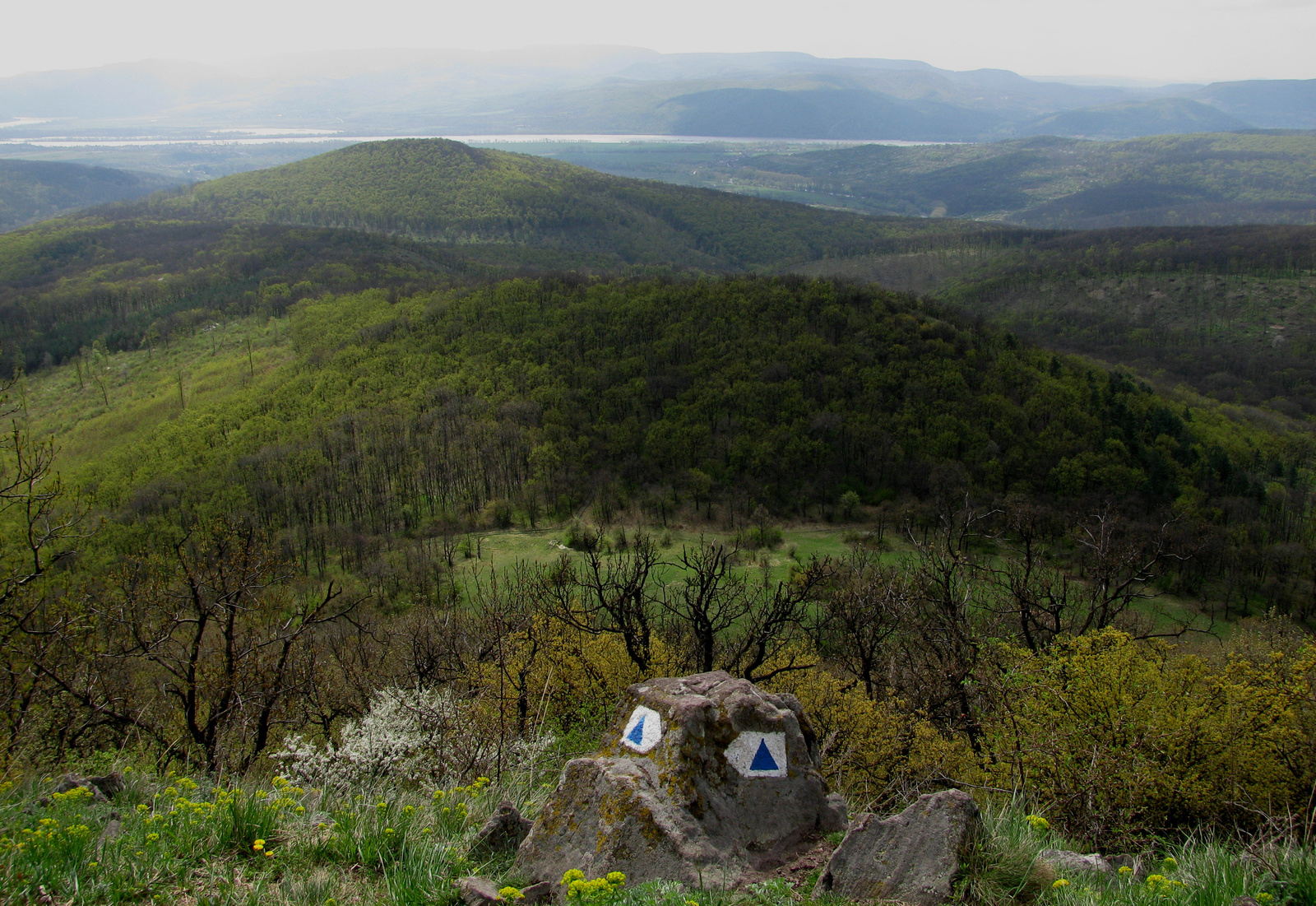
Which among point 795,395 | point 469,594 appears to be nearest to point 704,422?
point 795,395

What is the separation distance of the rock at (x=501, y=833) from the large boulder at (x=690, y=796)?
32 centimetres

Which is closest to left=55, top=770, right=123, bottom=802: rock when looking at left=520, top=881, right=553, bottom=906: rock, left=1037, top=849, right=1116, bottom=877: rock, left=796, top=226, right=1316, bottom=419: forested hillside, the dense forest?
the dense forest

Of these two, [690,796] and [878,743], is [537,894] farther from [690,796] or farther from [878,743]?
[878,743]

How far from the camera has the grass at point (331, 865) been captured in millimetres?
5266

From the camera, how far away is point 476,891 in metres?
5.49

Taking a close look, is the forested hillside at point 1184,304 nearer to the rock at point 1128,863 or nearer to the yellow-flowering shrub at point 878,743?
the yellow-flowering shrub at point 878,743

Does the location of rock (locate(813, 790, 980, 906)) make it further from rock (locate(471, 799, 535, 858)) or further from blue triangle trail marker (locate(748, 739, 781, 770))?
rock (locate(471, 799, 535, 858))

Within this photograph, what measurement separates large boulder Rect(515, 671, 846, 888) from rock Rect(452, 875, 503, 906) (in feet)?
2.61

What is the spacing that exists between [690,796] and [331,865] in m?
3.25

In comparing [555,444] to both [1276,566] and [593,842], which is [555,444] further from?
[593,842]

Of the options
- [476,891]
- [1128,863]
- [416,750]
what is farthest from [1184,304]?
[476,891]

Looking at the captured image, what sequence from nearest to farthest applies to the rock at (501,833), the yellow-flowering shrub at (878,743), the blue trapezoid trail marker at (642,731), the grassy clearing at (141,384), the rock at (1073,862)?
the rock at (1073,862)
the rock at (501,833)
the blue trapezoid trail marker at (642,731)
the yellow-flowering shrub at (878,743)
the grassy clearing at (141,384)

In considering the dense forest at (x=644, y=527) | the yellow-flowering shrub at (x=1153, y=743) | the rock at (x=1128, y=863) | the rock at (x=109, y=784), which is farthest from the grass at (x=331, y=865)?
the yellow-flowering shrub at (x=1153, y=743)

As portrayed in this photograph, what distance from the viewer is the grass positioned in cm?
527
